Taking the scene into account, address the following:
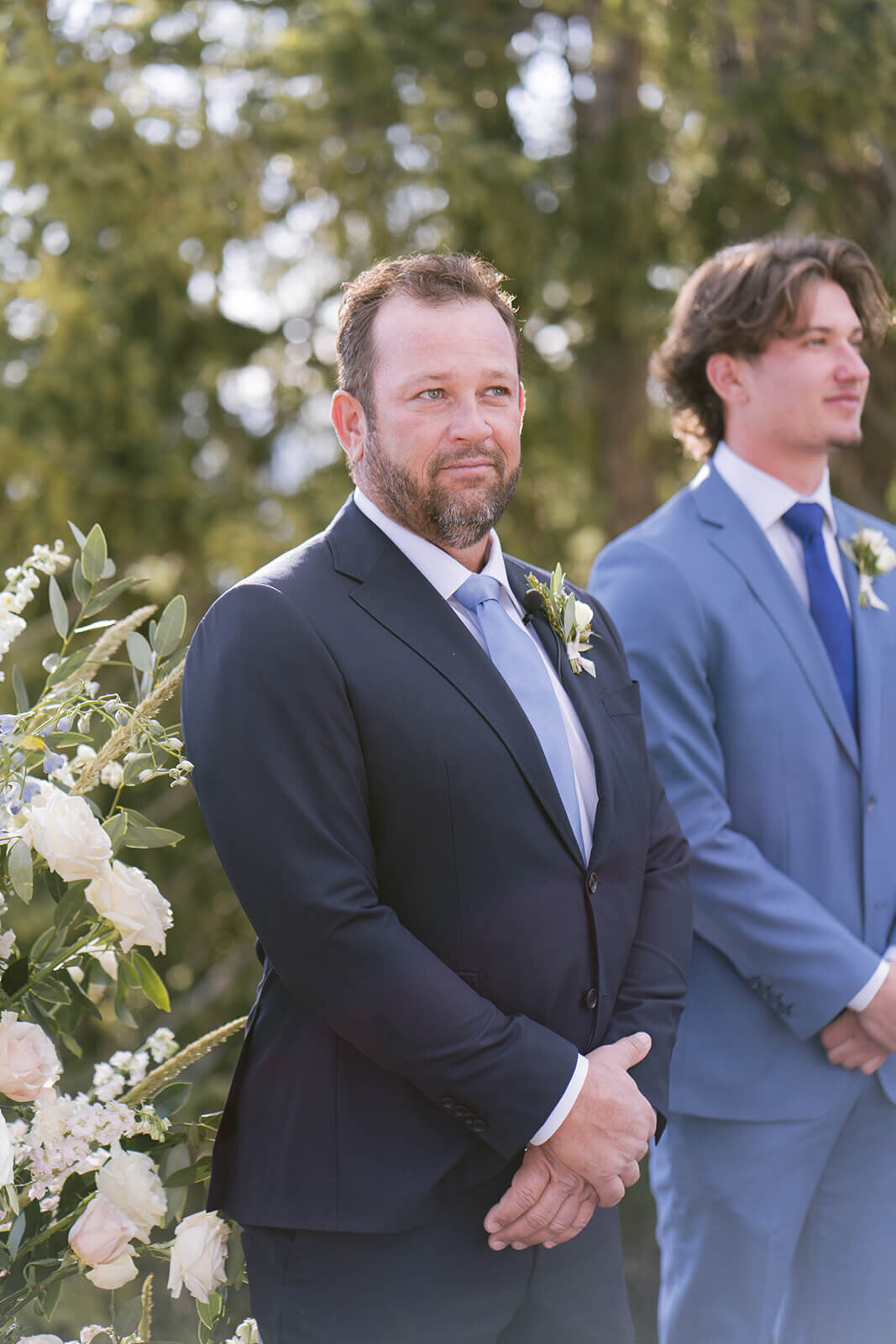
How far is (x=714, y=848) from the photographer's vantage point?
2.18 meters

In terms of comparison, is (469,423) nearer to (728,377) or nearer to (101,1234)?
(728,377)

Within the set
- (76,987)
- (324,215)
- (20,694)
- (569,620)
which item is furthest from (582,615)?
(324,215)

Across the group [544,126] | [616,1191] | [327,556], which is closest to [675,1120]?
[616,1191]

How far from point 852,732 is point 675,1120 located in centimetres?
79

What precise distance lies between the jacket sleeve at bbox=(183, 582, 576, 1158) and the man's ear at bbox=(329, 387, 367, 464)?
1.14 ft

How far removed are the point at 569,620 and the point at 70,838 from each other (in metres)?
0.81

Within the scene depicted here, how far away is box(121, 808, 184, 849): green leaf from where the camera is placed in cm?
153

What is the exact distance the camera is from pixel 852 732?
229 cm

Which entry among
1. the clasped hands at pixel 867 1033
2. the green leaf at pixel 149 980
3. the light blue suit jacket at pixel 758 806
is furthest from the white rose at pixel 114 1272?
the clasped hands at pixel 867 1033

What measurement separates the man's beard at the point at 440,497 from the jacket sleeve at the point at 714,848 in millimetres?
597

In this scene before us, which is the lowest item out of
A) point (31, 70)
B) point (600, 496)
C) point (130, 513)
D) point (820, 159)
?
point (600, 496)

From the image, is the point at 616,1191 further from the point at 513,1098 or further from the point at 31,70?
the point at 31,70

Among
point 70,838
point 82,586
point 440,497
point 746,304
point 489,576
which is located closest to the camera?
point 70,838

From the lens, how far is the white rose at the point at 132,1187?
1521 mm
